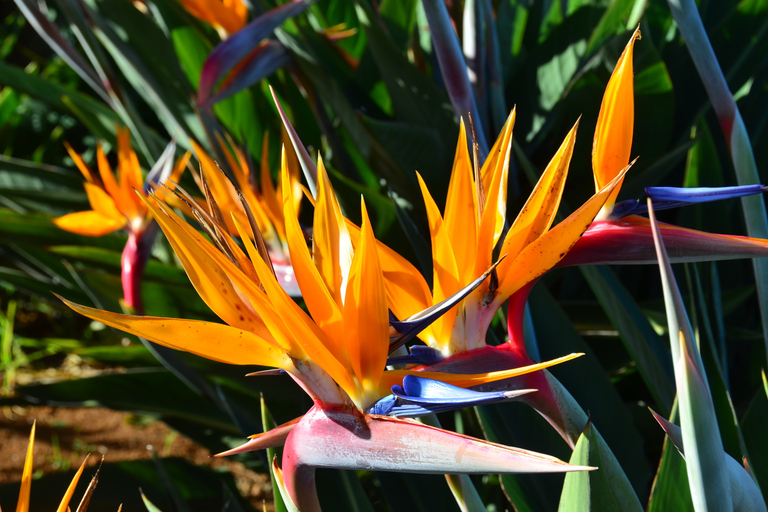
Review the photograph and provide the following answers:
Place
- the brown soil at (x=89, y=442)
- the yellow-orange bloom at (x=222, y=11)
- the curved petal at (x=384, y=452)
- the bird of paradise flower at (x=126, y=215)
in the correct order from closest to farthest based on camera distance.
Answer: the curved petal at (x=384, y=452) < the bird of paradise flower at (x=126, y=215) < the yellow-orange bloom at (x=222, y=11) < the brown soil at (x=89, y=442)

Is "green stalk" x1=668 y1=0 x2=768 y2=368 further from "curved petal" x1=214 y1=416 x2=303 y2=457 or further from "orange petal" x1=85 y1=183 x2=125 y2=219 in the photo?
"orange petal" x1=85 y1=183 x2=125 y2=219

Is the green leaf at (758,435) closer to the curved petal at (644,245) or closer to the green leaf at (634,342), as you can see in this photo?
the green leaf at (634,342)

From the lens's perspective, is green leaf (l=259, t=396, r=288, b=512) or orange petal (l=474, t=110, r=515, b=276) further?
green leaf (l=259, t=396, r=288, b=512)

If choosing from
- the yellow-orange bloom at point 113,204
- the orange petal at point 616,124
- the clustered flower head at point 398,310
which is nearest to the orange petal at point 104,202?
the yellow-orange bloom at point 113,204

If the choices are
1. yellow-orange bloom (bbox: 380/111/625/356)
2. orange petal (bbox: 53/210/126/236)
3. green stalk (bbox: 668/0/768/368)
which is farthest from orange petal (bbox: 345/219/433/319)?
orange petal (bbox: 53/210/126/236)

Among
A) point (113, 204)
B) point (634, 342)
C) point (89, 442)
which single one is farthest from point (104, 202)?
point (89, 442)

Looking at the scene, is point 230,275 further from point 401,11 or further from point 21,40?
point 21,40
